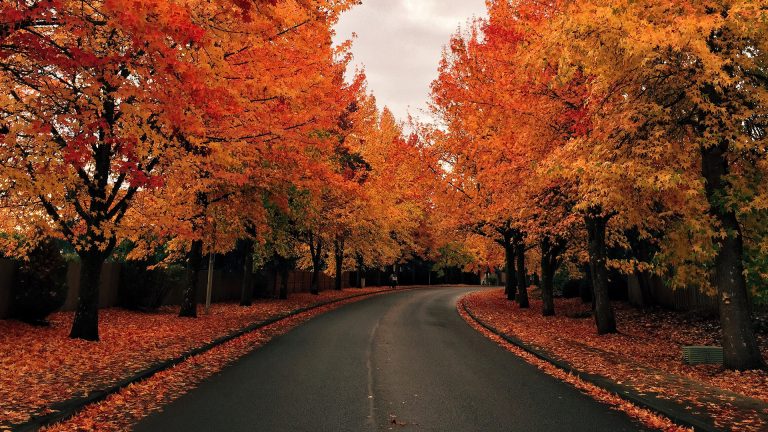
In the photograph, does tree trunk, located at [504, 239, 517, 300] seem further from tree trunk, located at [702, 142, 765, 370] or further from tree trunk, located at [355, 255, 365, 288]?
tree trunk, located at [702, 142, 765, 370]

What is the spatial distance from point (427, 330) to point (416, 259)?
47.4 meters

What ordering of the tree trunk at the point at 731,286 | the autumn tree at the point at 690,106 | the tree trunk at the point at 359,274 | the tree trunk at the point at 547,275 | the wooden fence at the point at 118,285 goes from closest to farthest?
the autumn tree at the point at 690,106
the tree trunk at the point at 731,286
the wooden fence at the point at 118,285
the tree trunk at the point at 547,275
the tree trunk at the point at 359,274

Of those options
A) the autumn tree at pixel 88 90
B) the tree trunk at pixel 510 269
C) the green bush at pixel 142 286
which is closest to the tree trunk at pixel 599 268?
the autumn tree at pixel 88 90

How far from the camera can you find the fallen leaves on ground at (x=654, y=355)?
25.2 ft

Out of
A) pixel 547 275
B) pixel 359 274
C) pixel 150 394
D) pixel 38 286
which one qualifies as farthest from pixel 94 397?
pixel 359 274

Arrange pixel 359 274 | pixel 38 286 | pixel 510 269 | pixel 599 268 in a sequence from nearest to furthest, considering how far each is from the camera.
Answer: pixel 38 286 → pixel 599 268 → pixel 510 269 → pixel 359 274

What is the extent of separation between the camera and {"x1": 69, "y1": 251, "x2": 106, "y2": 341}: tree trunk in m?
12.7

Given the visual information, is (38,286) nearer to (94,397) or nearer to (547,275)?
(94,397)

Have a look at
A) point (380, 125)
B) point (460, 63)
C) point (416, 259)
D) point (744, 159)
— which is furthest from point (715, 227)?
point (416, 259)

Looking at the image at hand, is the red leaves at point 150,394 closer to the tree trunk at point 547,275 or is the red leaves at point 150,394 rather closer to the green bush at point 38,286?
the green bush at point 38,286

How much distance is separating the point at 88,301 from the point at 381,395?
8.60 metres

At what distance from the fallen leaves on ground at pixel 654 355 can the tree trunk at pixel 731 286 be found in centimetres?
34

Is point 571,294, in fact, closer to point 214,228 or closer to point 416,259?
point 214,228

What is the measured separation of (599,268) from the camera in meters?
16.0
